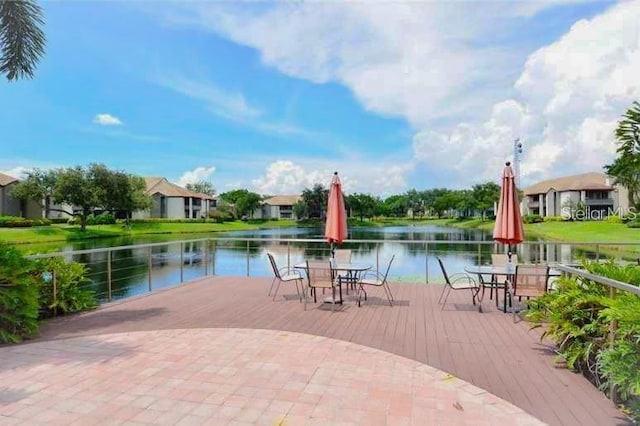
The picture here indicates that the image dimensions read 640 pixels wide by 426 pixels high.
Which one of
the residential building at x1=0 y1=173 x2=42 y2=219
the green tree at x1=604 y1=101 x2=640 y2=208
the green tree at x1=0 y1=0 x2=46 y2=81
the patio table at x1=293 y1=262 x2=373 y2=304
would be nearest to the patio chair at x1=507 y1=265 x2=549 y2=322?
the green tree at x1=604 y1=101 x2=640 y2=208

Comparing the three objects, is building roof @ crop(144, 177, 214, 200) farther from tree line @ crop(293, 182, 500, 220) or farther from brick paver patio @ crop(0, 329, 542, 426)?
brick paver patio @ crop(0, 329, 542, 426)

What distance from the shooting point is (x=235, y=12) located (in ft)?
29.1

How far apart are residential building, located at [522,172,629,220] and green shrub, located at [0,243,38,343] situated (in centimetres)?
5533

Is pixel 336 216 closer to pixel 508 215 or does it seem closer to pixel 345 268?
pixel 345 268

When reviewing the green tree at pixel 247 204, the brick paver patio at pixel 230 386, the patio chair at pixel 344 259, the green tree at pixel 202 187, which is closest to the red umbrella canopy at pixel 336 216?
the patio chair at pixel 344 259

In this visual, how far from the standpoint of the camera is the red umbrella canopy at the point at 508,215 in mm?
6027

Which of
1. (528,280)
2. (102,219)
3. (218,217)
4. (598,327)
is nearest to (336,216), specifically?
(528,280)

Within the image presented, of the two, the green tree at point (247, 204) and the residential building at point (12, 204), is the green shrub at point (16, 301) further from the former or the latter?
the green tree at point (247, 204)

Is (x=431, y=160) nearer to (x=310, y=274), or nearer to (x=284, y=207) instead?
(x=310, y=274)

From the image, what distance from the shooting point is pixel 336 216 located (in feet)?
21.6

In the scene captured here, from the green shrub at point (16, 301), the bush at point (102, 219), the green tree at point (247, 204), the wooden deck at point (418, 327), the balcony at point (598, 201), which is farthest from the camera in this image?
the green tree at point (247, 204)

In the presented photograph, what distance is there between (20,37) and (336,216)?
527 centimetres

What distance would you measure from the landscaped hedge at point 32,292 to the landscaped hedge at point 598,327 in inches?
207

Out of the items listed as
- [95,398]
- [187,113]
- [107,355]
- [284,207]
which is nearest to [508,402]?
[95,398]
